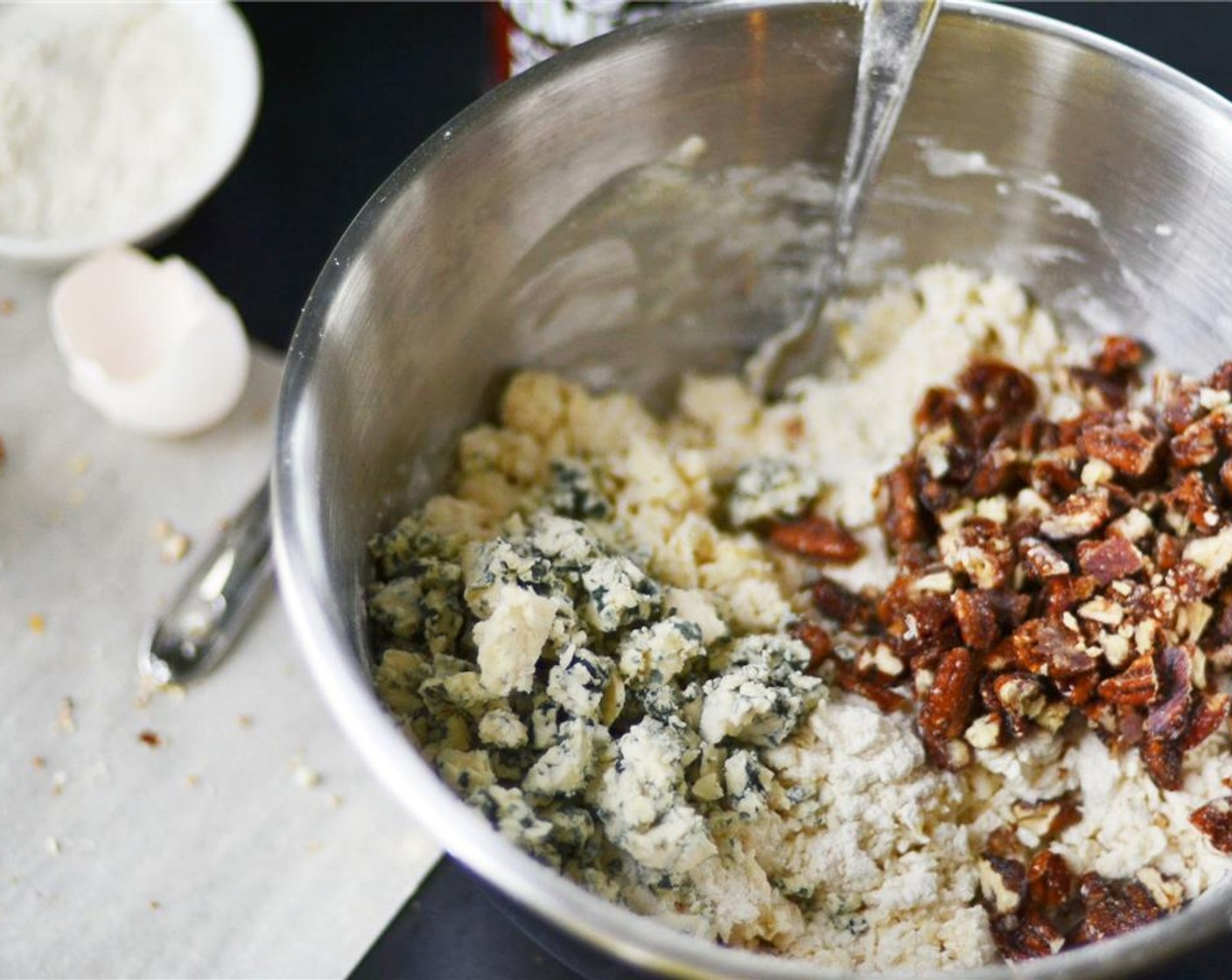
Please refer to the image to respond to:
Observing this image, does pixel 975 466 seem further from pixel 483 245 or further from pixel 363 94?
pixel 363 94

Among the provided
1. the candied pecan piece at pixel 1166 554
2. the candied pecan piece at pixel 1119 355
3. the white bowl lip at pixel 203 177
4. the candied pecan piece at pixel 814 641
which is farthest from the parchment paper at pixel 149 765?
the candied pecan piece at pixel 1119 355

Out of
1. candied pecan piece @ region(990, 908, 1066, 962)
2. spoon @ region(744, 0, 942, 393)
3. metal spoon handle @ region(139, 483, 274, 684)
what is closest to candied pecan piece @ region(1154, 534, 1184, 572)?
candied pecan piece @ region(990, 908, 1066, 962)

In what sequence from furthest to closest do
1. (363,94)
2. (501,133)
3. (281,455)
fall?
(363,94) → (501,133) → (281,455)

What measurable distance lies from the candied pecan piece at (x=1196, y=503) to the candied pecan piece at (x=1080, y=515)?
0.07m

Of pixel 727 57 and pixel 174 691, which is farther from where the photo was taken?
pixel 174 691

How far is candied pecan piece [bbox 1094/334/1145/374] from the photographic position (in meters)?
1.31

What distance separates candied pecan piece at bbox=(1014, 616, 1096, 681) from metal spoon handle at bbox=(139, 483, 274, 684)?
762 mm

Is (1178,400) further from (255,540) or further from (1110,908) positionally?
(255,540)

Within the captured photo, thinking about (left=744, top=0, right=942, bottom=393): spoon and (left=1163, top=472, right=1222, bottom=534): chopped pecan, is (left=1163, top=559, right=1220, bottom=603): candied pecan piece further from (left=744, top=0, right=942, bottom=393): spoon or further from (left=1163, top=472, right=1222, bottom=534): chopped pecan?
(left=744, top=0, right=942, bottom=393): spoon

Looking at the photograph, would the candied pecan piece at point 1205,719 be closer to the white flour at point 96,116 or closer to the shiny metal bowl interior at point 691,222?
the shiny metal bowl interior at point 691,222

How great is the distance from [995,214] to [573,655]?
67 centimetres

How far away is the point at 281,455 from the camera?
985mm

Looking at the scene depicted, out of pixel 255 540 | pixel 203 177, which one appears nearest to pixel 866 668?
pixel 255 540

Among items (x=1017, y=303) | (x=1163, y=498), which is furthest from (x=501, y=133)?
(x=1163, y=498)
